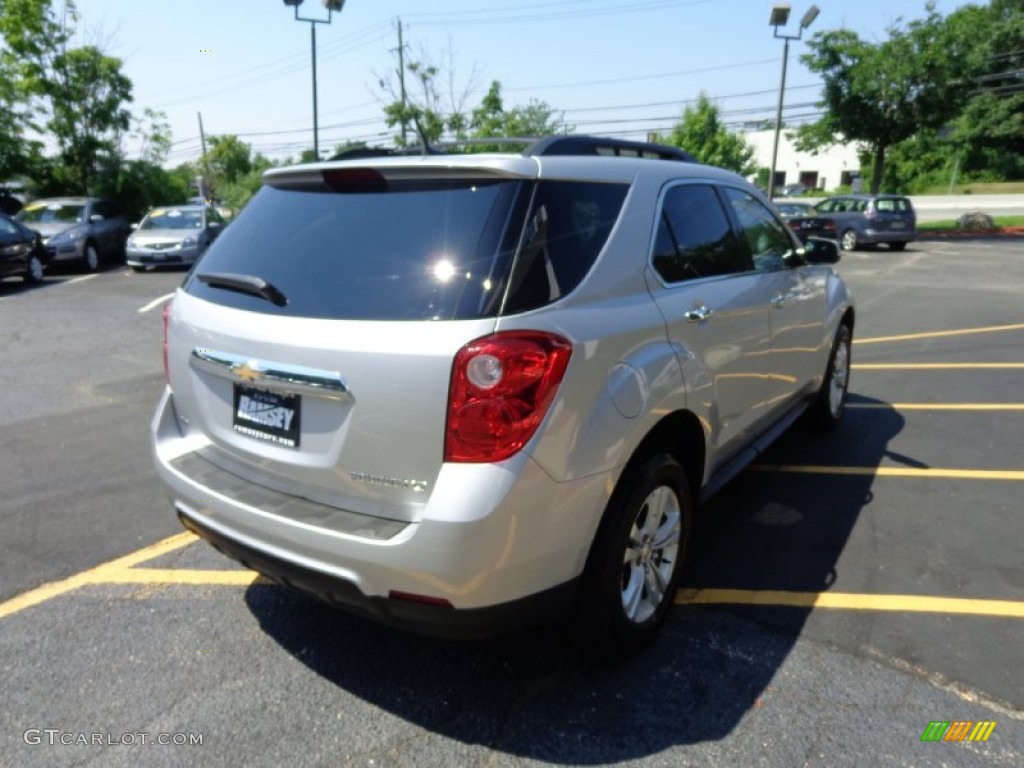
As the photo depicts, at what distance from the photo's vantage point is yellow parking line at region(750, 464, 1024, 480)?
175 inches

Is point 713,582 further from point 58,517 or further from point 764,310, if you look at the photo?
point 58,517

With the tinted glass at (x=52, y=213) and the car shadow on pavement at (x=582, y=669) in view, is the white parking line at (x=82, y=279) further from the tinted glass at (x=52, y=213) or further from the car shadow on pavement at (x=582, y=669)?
the car shadow on pavement at (x=582, y=669)

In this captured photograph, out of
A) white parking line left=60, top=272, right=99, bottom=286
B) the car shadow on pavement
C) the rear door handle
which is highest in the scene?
the rear door handle

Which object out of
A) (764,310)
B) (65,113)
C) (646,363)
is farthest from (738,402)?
(65,113)

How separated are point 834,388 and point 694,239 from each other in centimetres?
266

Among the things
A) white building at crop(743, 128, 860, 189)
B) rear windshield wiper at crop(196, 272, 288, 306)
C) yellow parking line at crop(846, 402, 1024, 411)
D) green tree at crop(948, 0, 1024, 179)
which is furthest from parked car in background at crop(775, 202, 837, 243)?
white building at crop(743, 128, 860, 189)

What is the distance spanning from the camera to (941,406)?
5871 millimetres

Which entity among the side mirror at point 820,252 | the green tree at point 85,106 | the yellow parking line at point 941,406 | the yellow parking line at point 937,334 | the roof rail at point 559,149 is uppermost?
the green tree at point 85,106

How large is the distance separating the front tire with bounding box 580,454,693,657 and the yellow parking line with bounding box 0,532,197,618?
2.21m

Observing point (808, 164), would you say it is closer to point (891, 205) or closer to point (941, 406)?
point (891, 205)

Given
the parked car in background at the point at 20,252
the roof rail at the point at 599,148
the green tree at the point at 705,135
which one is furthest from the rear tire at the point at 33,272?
the green tree at the point at 705,135

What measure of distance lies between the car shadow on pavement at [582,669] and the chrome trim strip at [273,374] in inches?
43.1

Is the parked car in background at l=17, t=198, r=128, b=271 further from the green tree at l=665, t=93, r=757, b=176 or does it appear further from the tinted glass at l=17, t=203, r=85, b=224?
the green tree at l=665, t=93, r=757, b=176

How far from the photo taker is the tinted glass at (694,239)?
2.88 meters
